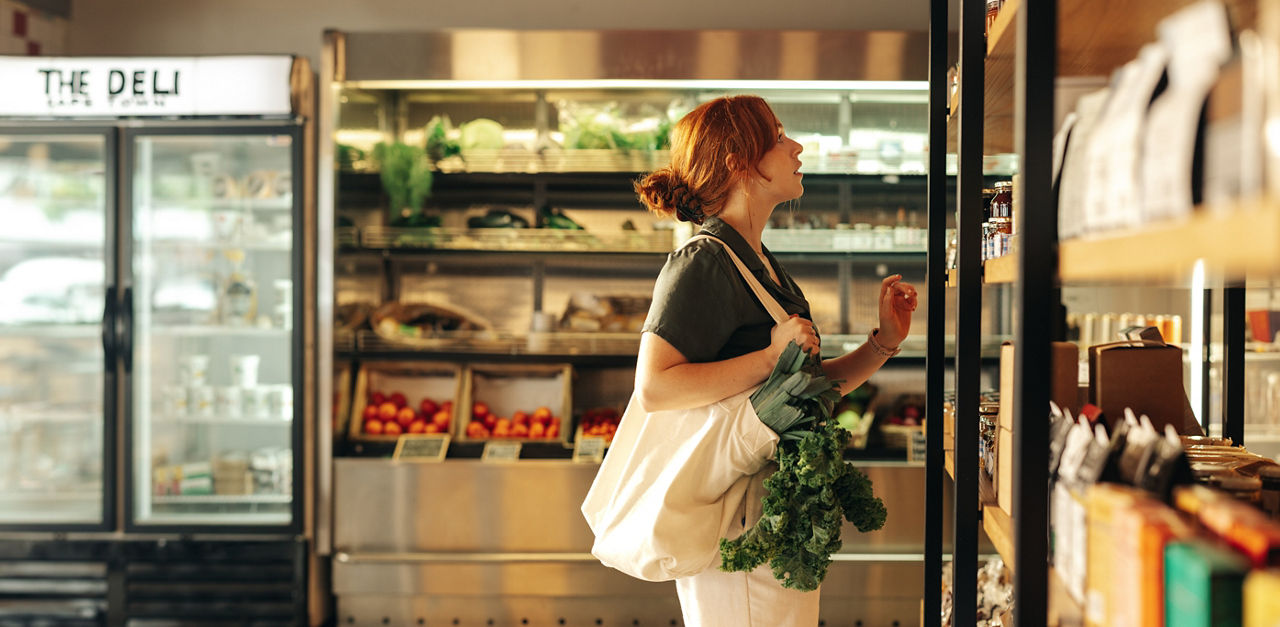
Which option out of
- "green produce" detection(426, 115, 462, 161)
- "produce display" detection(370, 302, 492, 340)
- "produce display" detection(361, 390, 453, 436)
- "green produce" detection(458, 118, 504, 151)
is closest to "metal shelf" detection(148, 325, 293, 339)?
"produce display" detection(370, 302, 492, 340)

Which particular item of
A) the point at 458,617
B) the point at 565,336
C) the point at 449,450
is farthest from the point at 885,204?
the point at 458,617

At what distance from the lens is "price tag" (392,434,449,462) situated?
3.55m

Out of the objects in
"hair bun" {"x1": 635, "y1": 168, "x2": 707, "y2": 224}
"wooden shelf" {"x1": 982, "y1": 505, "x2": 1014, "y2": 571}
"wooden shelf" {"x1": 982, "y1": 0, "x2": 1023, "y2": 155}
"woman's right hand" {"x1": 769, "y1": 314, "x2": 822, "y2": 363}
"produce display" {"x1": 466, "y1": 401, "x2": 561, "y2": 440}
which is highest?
"wooden shelf" {"x1": 982, "y1": 0, "x2": 1023, "y2": 155}

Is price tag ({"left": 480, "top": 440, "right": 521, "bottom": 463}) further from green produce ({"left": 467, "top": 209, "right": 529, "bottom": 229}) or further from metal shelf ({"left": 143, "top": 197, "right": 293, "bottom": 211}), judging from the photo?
metal shelf ({"left": 143, "top": 197, "right": 293, "bottom": 211})

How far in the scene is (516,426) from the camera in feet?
12.3

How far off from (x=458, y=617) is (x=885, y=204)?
2.37 metres

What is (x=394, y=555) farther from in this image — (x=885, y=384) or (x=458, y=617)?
(x=885, y=384)

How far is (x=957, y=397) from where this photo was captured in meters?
1.43

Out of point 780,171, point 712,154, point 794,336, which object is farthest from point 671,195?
point 794,336

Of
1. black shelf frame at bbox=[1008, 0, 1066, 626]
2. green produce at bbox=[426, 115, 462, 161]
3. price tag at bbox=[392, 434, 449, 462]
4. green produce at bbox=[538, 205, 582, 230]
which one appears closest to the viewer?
black shelf frame at bbox=[1008, 0, 1066, 626]

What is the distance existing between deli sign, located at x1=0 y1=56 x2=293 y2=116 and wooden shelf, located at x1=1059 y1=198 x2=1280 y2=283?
321 centimetres

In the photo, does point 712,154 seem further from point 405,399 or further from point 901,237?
point 405,399

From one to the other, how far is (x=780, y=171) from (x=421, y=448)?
2265 mm

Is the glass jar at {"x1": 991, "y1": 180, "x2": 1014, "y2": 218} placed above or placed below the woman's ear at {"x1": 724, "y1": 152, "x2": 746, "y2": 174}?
below
